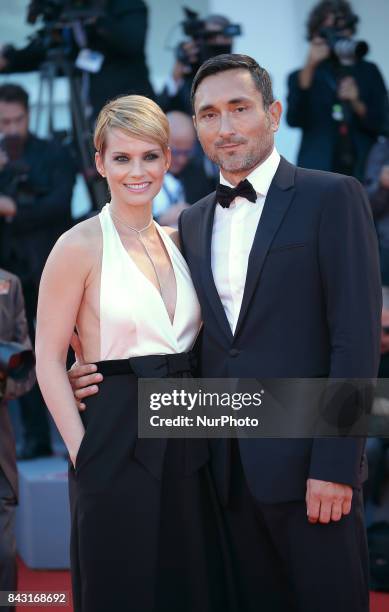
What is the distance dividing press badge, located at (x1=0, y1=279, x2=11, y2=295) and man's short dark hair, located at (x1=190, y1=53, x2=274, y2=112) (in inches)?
46.5

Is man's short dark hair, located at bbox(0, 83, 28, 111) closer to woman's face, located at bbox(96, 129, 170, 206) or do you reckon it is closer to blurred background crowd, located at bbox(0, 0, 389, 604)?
blurred background crowd, located at bbox(0, 0, 389, 604)

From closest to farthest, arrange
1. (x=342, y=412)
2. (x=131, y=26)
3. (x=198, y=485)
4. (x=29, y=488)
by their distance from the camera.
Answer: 1. (x=342, y=412)
2. (x=198, y=485)
3. (x=29, y=488)
4. (x=131, y=26)

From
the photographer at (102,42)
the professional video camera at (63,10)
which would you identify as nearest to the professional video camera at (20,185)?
the photographer at (102,42)

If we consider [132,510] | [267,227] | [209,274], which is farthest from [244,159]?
[132,510]

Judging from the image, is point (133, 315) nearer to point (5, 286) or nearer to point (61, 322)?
point (61, 322)

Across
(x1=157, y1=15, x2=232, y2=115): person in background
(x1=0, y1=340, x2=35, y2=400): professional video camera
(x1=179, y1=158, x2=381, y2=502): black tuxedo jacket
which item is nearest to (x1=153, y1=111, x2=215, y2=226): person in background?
Result: (x1=157, y1=15, x2=232, y2=115): person in background

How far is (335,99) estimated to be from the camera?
4566 millimetres

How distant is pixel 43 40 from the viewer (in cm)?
484

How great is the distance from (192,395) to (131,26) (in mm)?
2706

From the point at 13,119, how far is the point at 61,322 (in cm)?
248

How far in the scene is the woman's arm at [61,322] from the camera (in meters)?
2.41

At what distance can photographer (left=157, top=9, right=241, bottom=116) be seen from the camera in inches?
187

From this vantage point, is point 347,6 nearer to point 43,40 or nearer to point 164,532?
point 43,40

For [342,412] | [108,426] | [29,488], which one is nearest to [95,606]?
[108,426]
